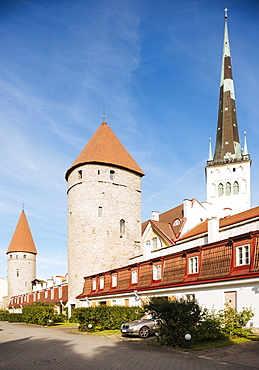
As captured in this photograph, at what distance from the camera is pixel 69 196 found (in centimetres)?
3794

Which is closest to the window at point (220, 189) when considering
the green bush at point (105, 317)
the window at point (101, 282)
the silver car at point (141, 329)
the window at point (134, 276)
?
the window at point (101, 282)

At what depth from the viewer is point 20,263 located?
235 feet

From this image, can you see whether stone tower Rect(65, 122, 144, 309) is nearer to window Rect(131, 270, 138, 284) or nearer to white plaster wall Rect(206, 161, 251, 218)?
window Rect(131, 270, 138, 284)

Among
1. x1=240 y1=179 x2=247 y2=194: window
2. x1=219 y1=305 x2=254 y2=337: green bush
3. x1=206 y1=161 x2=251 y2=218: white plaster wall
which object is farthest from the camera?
x1=206 y1=161 x2=251 y2=218: white plaster wall

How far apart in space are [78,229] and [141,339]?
783 inches

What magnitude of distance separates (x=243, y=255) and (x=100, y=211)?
21580mm

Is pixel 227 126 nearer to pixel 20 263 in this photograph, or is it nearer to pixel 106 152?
pixel 106 152

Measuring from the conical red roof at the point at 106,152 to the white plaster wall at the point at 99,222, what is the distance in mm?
596

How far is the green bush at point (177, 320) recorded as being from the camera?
13.3 meters

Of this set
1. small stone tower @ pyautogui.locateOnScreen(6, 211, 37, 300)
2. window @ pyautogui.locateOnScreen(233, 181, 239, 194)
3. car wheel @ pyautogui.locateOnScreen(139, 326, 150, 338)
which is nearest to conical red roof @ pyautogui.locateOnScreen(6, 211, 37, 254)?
small stone tower @ pyautogui.locateOnScreen(6, 211, 37, 300)

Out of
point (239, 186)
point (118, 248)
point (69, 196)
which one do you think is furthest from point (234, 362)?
point (239, 186)

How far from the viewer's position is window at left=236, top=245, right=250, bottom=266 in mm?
14930

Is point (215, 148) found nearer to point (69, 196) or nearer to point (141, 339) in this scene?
point (69, 196)

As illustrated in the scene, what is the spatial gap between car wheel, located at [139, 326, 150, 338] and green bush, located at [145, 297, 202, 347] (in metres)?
2.62
